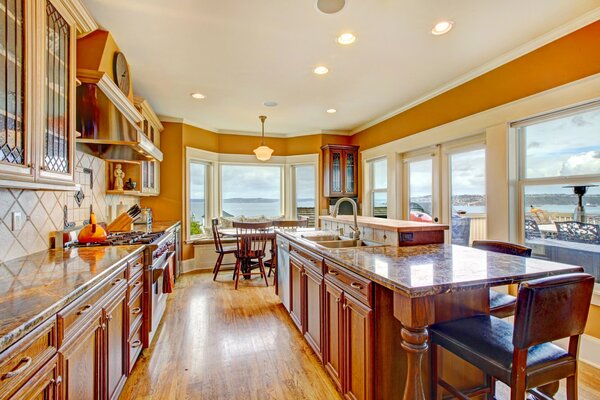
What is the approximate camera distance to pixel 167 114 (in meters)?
4.74

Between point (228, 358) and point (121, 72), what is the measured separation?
2658 mm

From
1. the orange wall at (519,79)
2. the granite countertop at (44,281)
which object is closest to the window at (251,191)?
the orange wall at (519,79)

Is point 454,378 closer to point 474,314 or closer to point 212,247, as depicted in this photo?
point 474,314

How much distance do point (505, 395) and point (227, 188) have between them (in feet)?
17.0

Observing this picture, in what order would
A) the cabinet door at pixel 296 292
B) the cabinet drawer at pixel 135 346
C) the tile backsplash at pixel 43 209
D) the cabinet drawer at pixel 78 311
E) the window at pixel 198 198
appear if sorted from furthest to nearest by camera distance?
the window at pixel 198 198 → the cabinet door at pixel 296 292 → the cabinet drawer at pixel 135 346 → the tile backsplash at pixel 43 209 → the cabinet drawer at pixel 78 311

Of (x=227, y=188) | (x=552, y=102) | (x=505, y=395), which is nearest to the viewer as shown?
(x=505, y=395)

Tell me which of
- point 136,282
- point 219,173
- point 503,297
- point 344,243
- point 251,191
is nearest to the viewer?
point 503,297

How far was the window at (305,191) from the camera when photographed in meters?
6.06

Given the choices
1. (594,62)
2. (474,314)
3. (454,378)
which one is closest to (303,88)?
(594,62)

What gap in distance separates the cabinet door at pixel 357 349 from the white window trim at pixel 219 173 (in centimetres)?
404

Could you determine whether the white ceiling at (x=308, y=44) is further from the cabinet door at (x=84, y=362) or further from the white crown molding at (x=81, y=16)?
the cabinet door at (x=84, y=362)

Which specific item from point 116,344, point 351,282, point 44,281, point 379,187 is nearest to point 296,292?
point 351,282

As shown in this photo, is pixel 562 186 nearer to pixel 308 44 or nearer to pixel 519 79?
pixel 519 79

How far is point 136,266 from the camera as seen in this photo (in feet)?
7.13
